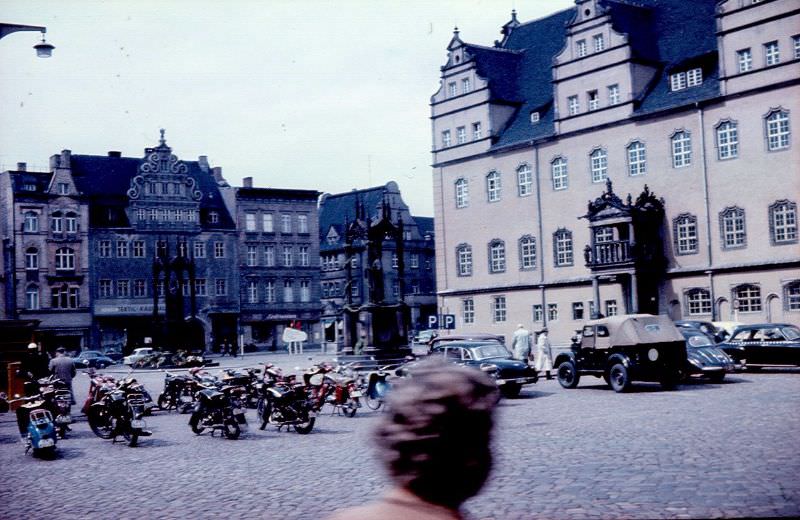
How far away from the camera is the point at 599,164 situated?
152ft

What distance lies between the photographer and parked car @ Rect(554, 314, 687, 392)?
75.2 ft

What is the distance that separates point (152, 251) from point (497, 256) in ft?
103

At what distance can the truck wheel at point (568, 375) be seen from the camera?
25.1 metres

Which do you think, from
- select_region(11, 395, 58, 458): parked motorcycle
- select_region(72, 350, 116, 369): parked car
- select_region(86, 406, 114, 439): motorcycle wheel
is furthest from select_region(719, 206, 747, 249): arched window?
select_region(72, 350, 116, 369): parked car

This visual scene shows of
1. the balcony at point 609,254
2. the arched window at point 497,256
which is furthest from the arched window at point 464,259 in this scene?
the balcony at point 609,254

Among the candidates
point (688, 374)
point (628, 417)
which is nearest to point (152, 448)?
point (628, 417)

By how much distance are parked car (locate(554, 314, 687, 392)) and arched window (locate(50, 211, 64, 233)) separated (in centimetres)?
5227

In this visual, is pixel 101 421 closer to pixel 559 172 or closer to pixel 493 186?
pixel 559 172

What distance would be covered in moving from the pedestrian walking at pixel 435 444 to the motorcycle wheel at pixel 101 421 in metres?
15.9

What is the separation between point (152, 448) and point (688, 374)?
15.0m

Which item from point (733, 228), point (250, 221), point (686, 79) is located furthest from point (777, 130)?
point (250, 221)

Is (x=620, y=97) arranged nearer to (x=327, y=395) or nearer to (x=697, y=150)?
(x=697, y=150)

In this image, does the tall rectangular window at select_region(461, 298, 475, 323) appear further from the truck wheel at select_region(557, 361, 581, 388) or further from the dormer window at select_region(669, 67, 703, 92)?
the truck wheel at select_region(557, 361, 581, 388)

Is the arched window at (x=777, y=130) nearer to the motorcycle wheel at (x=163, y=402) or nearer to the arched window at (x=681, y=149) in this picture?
the arched window at (x=681, y=149)
